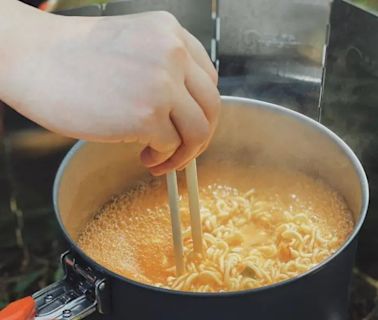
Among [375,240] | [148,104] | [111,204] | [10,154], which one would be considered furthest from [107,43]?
[375,240]

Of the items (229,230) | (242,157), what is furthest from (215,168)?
(229,230)

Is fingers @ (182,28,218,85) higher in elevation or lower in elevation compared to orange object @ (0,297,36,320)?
higher

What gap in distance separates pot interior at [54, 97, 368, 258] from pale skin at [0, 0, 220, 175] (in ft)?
1.04

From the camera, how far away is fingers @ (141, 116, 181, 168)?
0.98m

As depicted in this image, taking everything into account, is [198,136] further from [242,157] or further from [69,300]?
[242,157]

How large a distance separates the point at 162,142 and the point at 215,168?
630 millimetres

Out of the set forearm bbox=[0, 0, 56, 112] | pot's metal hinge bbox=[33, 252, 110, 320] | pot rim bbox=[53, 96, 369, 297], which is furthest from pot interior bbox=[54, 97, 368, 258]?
forearm bbox=[0, 0, 56, 112]

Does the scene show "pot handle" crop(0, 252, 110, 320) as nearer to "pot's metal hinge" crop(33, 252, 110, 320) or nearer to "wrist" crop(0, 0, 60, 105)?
"pot's metal hinge" crop(33, 252, 110, 320)

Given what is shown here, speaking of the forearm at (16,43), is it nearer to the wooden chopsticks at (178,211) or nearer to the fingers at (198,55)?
the fingers at (198,55)

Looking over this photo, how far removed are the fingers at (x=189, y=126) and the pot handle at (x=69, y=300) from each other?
24cm

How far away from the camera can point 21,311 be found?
104 centimetres

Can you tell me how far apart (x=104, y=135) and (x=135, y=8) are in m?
0.90

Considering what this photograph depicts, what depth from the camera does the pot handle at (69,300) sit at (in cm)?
105

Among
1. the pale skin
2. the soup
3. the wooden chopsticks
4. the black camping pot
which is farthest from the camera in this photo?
Result: the soup
